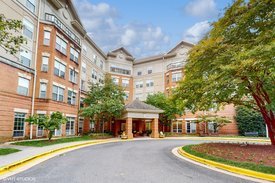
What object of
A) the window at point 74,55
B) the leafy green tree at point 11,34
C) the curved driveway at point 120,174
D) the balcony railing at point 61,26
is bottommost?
the curved driveway at point 120,174

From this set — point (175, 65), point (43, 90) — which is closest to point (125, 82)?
point (175, 65)

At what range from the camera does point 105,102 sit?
2645cm

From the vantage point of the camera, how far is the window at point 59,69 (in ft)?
78.8

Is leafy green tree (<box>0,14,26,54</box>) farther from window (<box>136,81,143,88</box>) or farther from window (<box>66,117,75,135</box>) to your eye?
window (<box>136,81,143,88</box>)

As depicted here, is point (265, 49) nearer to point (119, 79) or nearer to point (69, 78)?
point (69, 78)

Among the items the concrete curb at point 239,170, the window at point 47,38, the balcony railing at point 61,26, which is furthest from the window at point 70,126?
the concrete curb at point 239,170

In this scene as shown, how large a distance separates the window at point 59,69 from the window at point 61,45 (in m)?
1.66

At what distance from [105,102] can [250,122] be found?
78.1ft

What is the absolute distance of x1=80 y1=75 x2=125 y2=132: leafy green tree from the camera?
2598 cm

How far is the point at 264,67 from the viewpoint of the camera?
977 centimetres

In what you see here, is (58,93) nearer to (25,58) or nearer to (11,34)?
(25,58)

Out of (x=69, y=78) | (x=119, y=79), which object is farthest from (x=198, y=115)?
(x=69, y=78)

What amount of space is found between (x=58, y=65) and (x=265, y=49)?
21.6 metres

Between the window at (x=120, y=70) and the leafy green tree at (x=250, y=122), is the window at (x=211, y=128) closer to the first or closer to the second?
the leafy green tree at (x=250, y=122)
